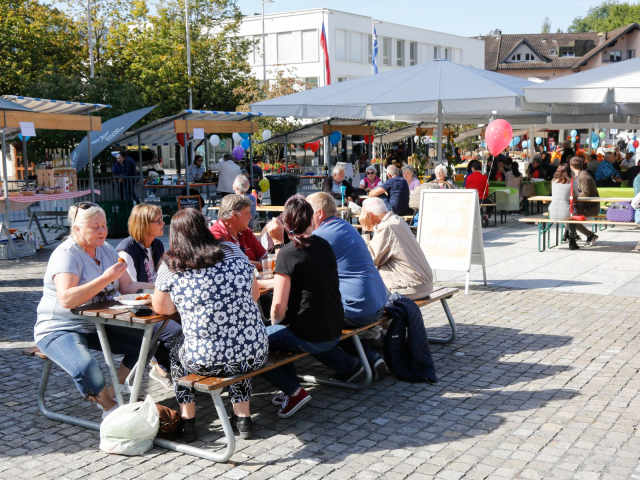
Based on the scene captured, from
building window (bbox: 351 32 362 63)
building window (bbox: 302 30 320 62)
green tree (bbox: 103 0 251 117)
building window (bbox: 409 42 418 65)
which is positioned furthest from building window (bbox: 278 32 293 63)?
A: green tree (bbox: 103 0 251 117)

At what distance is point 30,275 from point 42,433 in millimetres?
6590

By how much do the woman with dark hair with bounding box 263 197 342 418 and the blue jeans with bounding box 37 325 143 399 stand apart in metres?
0.96

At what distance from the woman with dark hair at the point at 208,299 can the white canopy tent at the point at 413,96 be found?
26.2 ft

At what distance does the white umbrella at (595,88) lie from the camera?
10414 mm

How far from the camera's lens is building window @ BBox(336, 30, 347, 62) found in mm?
51469

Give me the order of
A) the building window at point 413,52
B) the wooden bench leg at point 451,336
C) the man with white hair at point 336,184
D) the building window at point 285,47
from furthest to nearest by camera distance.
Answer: the building window at point 413,52 → the building window at point 285,47 → the man with white hair at point 336,184 → the wooden bench leg at point 451,336

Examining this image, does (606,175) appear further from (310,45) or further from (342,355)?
(310,45)

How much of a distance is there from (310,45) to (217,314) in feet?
162

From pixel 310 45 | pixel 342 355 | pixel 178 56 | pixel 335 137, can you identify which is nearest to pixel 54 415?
pixel 342 355

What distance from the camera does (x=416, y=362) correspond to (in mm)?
5645

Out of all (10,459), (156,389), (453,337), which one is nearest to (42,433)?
(10,459)

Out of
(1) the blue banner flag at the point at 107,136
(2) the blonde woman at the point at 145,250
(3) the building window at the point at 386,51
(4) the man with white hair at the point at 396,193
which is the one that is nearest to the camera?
(2) the blonde woman at the point at 145,250

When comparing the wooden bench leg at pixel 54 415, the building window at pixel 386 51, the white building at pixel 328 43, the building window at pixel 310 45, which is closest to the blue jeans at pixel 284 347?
the wooden bench leg at pixel 54 415

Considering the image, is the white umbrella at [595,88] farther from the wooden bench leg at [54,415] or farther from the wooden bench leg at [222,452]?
the wooden bench leg at [54,415]
